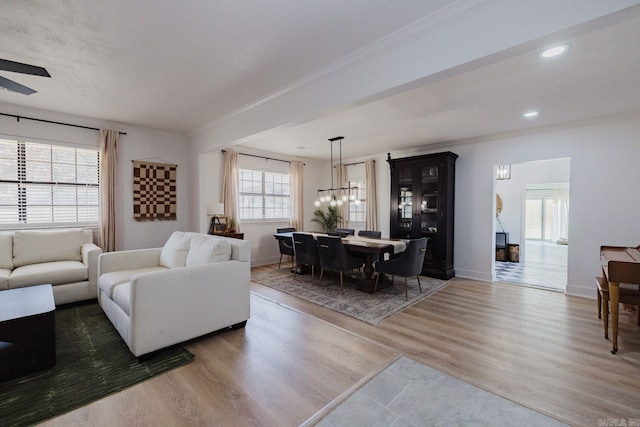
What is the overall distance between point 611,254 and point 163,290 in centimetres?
449

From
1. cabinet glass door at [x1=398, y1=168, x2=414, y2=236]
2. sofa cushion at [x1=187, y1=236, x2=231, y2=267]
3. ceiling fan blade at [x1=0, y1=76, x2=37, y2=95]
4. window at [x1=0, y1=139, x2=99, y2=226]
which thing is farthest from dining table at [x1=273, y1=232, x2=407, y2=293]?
window at [x1=0, y1=139, x2=99, y2=226]

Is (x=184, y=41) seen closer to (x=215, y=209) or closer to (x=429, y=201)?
(x=215, y=209)

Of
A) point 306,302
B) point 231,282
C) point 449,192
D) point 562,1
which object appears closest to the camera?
point 562,1

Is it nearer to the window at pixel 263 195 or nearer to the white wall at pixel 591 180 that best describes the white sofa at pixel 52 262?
the window at pixel 263 195

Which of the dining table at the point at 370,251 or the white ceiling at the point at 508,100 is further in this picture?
the dining table at the point at 370,251

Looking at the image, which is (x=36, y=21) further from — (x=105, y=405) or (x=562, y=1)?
(x=562, y=1)

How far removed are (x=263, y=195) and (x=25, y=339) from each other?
4634 millimetres

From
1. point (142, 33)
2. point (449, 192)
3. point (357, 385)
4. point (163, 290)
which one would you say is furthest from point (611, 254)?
point (142, 33)

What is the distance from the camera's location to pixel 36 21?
6.68 ft

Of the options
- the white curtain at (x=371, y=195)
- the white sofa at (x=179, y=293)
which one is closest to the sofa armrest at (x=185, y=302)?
the white sofa at (x=179, y=293)

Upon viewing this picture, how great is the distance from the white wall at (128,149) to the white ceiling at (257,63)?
251 mm

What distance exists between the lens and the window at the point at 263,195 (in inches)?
238

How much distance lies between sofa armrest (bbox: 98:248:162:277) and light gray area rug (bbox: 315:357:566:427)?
3033 mm

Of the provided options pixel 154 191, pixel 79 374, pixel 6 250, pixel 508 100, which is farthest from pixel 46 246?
pixel 508 100
